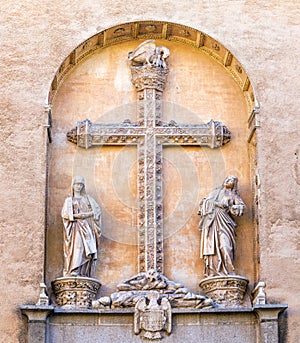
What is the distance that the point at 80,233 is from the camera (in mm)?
14797

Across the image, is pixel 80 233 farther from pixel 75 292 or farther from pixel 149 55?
pixel 149 55

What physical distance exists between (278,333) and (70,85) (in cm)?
381

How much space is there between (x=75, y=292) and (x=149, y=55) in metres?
2.98

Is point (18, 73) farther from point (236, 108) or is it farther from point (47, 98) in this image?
point (236, 108)

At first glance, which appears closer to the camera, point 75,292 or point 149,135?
point 75,292

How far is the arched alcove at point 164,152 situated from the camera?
15086 millimetres

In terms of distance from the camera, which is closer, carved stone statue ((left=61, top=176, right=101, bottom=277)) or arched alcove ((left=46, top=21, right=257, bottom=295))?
carved stone statue ((left=61, top=176, right=101, bottom=277))

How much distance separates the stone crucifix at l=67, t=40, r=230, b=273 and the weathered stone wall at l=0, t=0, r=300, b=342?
51 centimetres

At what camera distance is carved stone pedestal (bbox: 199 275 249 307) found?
14.7 m

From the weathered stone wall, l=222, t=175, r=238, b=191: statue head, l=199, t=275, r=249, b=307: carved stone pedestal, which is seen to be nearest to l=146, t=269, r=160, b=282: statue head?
l=199, t=275, r=249, b=307: carved stone pedestal

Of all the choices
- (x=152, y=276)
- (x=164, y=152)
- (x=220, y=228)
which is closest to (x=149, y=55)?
(x=164, y=152)

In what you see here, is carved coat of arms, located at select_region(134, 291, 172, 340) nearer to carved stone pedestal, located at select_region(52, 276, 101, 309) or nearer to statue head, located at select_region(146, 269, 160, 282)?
statue head, located at select_region(146, 269, 160, 282)

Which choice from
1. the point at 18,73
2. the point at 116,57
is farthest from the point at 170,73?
the point at 18,73

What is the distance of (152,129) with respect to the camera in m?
15.5
